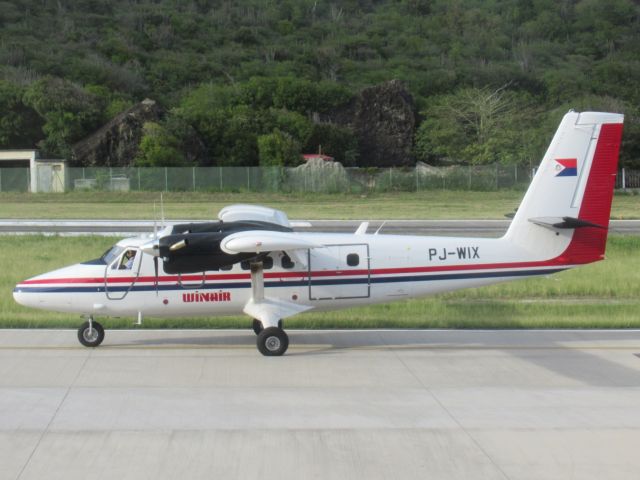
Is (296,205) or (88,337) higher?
(296,205)

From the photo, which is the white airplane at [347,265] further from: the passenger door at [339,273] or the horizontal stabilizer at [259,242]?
the horizontal stabilizer at [259,242]

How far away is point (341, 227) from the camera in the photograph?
3691 cm

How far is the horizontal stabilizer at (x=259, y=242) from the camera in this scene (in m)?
15.1

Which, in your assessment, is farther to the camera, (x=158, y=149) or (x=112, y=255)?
(x=158, y=149)

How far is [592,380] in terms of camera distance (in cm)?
1417

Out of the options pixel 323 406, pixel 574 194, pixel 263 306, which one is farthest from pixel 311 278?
pixel 574 194

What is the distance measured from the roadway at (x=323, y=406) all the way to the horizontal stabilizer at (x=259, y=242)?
191cm

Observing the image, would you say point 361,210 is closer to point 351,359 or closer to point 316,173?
point 316,173

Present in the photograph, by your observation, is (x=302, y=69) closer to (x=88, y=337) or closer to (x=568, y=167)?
(x=568, y=167)

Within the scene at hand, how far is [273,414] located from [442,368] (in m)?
3.94

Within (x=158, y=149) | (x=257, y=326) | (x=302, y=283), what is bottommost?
(x=257, y=326)

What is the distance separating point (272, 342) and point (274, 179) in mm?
44715

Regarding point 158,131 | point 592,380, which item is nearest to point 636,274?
point 592,380

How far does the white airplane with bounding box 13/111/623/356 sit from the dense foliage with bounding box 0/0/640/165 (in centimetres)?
4940
